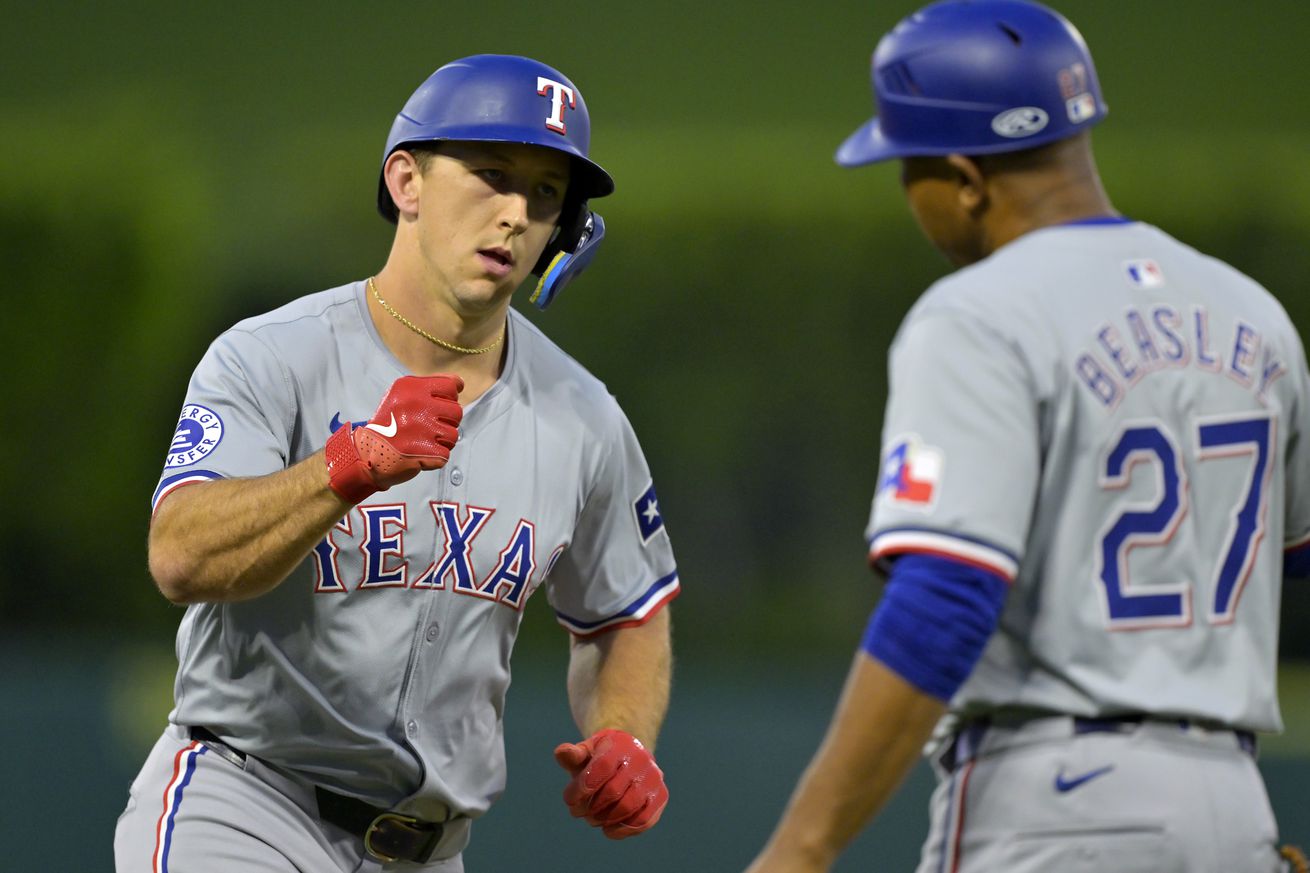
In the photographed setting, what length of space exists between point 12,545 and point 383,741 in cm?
357

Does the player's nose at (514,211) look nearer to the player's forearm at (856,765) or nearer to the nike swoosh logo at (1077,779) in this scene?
the player's forearm at (856,765)

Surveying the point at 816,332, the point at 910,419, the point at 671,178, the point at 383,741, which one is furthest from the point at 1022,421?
the point at 671,178

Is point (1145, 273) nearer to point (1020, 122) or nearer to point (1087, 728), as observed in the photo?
point (1020, 122)

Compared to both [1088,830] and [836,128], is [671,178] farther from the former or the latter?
[1088,830]

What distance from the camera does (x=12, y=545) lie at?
18.8 feet


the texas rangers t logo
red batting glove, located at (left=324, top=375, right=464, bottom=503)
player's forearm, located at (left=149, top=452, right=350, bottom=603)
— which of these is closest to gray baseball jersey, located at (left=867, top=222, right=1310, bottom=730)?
red batting glove, located at (left=324, top=375, right=464, bottom=503)

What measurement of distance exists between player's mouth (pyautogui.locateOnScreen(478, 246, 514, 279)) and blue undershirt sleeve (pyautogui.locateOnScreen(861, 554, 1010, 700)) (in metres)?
1.29

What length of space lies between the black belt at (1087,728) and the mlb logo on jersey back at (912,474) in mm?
290

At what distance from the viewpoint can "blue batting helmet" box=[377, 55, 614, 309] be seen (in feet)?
9.25

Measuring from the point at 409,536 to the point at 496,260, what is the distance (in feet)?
1.61

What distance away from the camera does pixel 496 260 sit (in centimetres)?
283

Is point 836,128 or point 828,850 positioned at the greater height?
point 836,128

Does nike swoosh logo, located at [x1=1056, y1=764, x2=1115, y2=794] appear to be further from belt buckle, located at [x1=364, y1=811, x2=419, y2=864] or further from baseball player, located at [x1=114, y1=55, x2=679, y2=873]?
belt buckle, located at [x1=364, y1=811, x2=419, y2=864]

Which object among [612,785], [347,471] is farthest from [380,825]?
[347,471]
